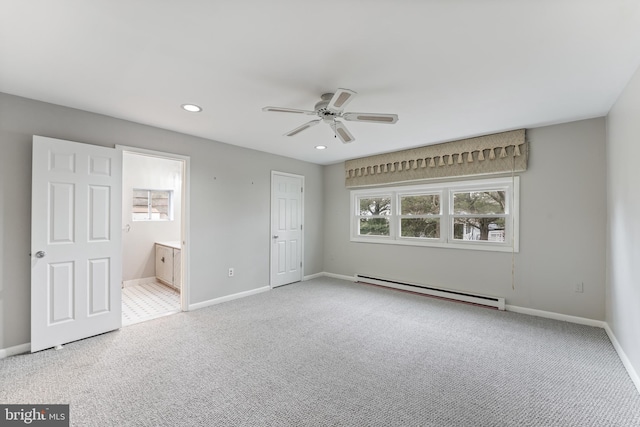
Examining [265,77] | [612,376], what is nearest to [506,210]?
[612,376]

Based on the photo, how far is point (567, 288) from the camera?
11.1 ft

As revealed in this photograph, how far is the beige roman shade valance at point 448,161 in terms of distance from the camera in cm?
369

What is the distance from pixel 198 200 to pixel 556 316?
4.83 metres

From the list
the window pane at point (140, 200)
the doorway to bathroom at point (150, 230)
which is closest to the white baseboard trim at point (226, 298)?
the doorway to bathroom at point (150, 230)

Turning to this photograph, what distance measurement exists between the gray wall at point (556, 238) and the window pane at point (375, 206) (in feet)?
4.54

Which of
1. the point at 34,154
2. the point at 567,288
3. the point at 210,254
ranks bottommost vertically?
the point at 567,288

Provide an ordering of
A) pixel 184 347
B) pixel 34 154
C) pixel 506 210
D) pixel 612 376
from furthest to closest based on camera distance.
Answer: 1. pixel 506 210
2. pixel 184 347
3. pixel 34 154
4. pixel 612 376

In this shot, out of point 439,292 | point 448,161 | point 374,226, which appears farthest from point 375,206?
point 439,292

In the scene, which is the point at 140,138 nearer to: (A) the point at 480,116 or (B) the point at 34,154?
(B) the point at 34,154

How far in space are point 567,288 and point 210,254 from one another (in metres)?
4.60

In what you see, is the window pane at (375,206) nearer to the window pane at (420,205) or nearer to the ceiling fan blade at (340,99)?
the window pane at (420,205)

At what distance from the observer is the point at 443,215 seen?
4492mm

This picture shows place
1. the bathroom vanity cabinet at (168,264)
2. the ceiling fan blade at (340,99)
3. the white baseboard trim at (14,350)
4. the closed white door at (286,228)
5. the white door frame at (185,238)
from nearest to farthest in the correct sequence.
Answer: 1. the ceiling fan blade at (340,99)
2. the white baseboard trim at (14,350)
3. the white door frame at (185,238)
4. the bathroom vanity cabinet at (168,264)
5. the closed white door at (286,228)

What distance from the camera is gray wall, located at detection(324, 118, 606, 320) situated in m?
3.22
